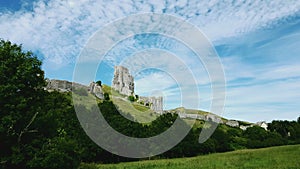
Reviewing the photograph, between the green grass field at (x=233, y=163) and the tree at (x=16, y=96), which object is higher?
the tree at (x=16, y=96)

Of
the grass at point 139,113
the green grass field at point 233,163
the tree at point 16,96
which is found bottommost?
the green grass field at point 233,163

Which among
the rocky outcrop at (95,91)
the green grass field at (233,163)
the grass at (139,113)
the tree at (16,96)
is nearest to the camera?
the tree at (16,96)

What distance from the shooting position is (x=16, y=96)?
22.1m

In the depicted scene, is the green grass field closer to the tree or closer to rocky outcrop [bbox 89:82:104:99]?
the tree

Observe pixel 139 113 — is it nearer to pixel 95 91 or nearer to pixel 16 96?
pixel 95 91

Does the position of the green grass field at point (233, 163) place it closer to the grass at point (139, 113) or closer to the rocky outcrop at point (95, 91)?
the grass at point (139, 113)

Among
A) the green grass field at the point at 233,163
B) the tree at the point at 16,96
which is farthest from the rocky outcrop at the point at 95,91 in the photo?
the tree at the point at 16,96

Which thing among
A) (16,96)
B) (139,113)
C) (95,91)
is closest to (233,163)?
(16,96)

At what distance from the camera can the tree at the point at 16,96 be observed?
68.3 feet

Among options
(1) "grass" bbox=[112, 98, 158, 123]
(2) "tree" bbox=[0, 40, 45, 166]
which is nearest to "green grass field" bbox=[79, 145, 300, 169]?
(2) "tree" bbox=[0, 40, 45, 166]

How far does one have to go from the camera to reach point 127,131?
171 ft

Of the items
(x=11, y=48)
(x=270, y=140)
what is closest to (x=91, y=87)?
(x=270, y=140)

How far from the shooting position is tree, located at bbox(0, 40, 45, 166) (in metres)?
20.8

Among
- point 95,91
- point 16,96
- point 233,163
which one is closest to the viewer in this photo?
point 16,96
